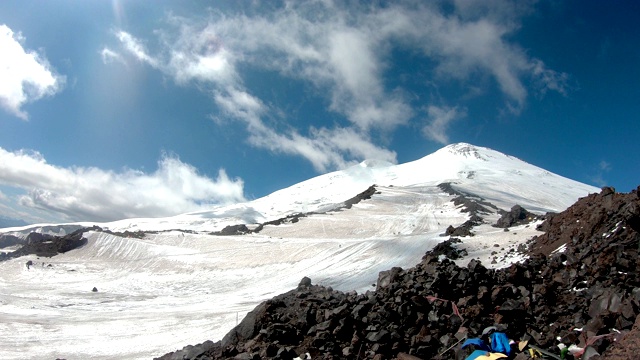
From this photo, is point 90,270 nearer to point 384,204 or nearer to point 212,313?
point 212,313

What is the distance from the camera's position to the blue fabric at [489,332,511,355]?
6.10m

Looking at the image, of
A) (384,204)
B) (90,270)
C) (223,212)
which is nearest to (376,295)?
(90,270)

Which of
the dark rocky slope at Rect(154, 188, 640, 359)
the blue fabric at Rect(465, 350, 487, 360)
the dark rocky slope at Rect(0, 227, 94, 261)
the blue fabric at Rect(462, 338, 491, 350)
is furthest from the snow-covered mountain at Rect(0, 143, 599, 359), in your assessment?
the blue fabric at Rect(465, 350, 487, 360)

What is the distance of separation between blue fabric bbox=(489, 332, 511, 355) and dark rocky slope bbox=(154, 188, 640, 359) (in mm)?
446

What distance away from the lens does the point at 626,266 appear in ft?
28.7

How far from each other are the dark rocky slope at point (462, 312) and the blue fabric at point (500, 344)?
45cm

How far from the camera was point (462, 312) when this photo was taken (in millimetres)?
8109

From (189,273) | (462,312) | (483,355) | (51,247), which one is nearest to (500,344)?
(483,355)

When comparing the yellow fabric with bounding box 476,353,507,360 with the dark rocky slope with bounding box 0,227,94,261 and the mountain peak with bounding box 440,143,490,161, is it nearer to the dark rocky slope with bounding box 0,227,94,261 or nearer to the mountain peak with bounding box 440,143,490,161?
the dark rocky slope with bounding box 0,227,94,261

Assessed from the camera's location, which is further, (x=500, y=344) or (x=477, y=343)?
(x=477, y=343)

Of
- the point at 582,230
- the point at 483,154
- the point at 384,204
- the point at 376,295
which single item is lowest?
the point at 376,295

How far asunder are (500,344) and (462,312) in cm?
192

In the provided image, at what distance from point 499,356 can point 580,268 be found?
224 inches

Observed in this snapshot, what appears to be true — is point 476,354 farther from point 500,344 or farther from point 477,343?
point 500,344
